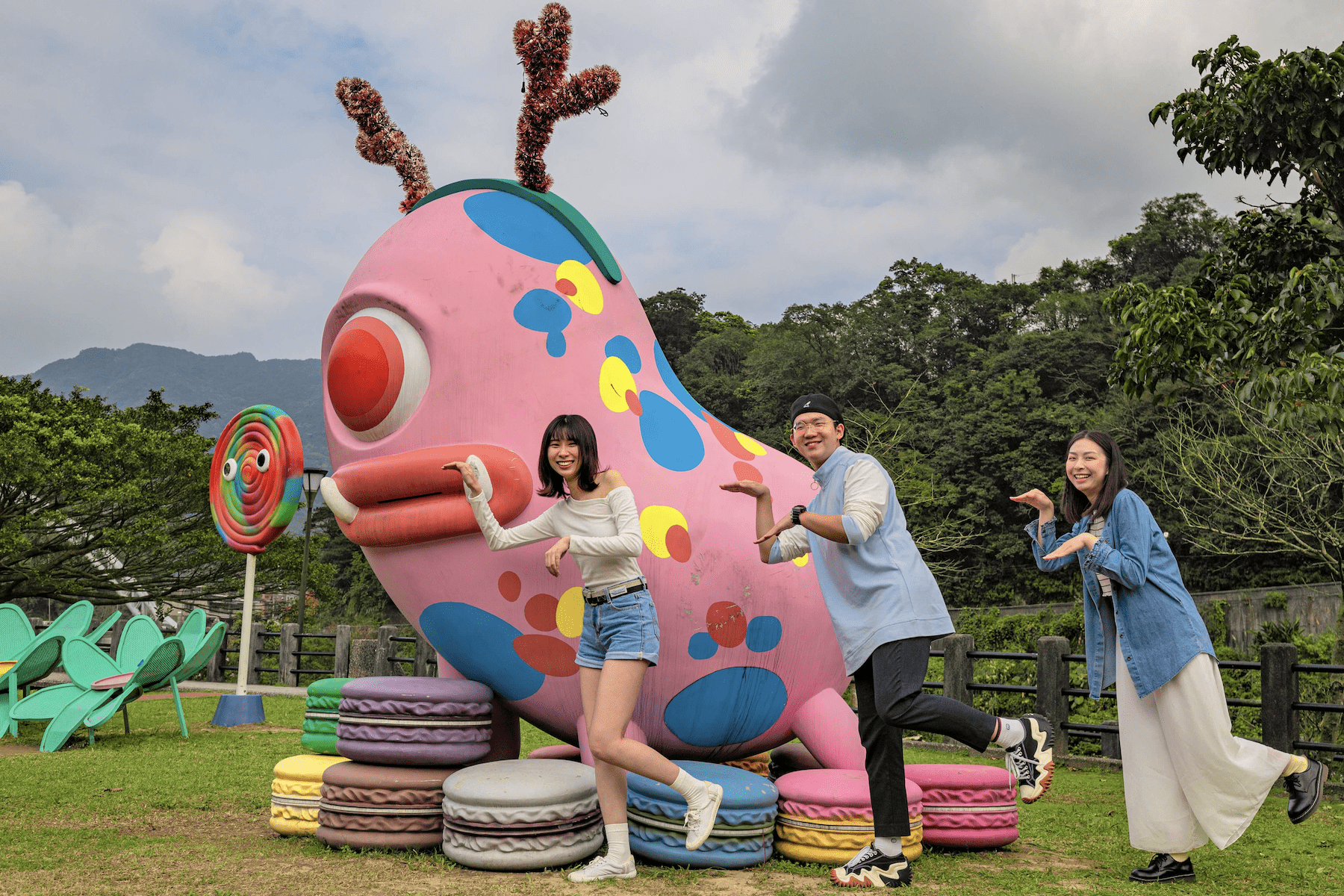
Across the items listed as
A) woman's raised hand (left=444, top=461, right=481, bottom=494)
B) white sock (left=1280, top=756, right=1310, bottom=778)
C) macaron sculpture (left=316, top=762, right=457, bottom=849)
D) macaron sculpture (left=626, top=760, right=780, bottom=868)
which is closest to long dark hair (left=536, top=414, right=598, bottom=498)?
woman's raised hand (left=444, top=461, right=481, bottom=494)

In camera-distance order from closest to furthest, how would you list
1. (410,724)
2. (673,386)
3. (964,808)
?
(410,724)
(964,808)
(673,386)

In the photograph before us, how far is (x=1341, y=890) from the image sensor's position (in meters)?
3.66

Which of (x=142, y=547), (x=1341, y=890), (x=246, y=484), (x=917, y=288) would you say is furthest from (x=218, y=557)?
(x=917, y=288)

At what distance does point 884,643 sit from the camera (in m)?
3.54

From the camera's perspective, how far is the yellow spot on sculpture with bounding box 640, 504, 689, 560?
409 centimetres

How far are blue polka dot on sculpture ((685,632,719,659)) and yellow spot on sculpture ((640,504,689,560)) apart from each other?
369 millimetres

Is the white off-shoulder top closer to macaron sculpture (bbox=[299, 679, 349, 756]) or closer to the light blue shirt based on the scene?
the light blue shirt

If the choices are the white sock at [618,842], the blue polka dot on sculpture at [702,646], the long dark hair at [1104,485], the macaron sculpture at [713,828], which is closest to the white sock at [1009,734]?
the long dark hair at [1104,485]

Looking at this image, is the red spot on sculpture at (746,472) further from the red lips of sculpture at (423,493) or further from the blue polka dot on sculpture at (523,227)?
the blue polka dot on sculpture at (523,227)

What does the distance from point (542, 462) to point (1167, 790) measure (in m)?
2.67

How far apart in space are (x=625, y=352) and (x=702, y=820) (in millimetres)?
2126

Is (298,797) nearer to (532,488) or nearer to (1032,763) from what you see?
(532,488)

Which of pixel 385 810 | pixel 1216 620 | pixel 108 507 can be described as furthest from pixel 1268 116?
pixel 108 507

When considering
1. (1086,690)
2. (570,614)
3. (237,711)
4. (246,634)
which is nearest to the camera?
(570,614)
